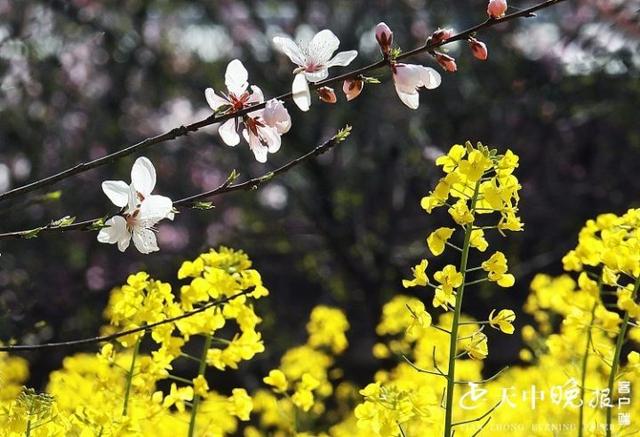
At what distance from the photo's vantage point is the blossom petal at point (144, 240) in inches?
65.8

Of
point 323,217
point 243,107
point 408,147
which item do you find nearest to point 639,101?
point 408,147

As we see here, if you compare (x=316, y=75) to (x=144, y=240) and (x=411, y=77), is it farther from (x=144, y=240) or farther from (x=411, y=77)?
(x=144, y=240)

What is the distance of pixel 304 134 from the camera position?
243 inches

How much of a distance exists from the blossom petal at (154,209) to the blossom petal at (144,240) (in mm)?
16

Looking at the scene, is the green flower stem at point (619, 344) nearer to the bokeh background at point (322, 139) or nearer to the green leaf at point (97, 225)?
the green leaf at point (97, 225)

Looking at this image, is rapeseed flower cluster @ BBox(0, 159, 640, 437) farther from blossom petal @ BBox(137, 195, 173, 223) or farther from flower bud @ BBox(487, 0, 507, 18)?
flower bud @ BBox(487, 0, 507, 18)

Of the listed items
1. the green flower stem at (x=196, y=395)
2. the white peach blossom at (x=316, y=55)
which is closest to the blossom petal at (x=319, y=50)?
the white peach blossom at (x=316, y=55)

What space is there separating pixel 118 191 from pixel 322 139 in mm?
4861

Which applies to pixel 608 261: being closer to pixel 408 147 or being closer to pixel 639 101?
pixel 639 101

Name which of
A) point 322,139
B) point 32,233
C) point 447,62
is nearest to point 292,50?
point 447,62

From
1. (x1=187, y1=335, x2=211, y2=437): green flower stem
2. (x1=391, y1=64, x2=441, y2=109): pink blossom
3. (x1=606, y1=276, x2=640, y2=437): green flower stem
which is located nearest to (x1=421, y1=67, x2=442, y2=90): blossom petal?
(x1=391, y1=64, x2=441, y2=109): pink blossom

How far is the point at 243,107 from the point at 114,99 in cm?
538

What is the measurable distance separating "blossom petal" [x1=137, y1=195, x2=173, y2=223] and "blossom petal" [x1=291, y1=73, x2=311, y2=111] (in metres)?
0.27

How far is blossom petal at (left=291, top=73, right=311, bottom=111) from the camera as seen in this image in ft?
4.95
